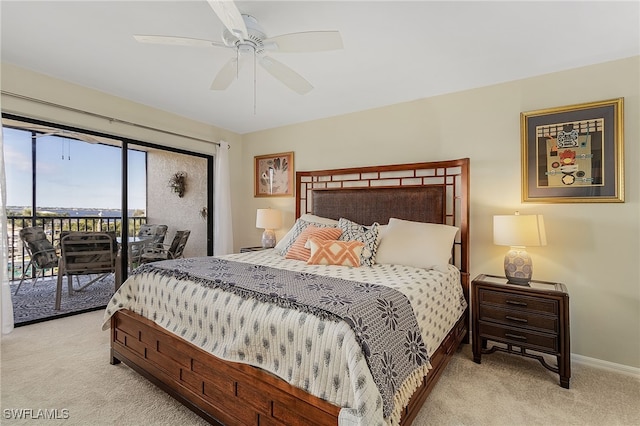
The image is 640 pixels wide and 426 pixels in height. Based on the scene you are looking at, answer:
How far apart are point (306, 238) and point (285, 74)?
1501mm

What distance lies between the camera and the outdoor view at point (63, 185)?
3021 millimetres

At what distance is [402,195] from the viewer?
10.6 ft

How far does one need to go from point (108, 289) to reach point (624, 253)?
526 centimetres

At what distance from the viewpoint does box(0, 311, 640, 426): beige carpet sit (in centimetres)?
175

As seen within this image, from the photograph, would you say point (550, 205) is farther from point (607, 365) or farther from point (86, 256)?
point (86, 256)

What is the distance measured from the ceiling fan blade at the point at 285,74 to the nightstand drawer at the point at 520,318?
226 cm

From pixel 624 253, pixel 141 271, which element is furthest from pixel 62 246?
pixel 624 253

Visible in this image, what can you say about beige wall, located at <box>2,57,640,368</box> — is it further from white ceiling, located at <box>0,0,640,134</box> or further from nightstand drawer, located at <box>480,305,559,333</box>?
nightstand drawer, located at <box>480,305,559,333</box>

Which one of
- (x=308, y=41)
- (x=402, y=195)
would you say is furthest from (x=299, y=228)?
(x=308, y=41)

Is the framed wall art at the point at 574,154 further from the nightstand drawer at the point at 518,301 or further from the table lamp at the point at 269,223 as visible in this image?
the table lamp at the point at 269,223

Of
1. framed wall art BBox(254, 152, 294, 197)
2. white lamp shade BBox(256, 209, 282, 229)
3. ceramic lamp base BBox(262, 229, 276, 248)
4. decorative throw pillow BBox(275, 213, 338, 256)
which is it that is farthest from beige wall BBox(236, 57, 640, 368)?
ceramic lamp base BBox(262, 229, 276, 248)

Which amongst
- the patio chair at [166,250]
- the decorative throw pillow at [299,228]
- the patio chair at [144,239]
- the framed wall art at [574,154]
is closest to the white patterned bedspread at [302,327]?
the decorative throw pillow at [299,228]

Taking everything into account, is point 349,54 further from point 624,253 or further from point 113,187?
point 113,187

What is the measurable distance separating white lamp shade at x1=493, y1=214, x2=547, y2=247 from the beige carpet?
0.99 metres
